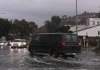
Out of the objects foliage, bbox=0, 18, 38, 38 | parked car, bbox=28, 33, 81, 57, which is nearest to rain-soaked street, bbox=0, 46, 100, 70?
parked car, bbox=28, 33, 81, 57

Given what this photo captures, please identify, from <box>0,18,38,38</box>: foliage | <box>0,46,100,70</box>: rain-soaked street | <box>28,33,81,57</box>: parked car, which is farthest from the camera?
<box>0,18,38,38</box>: foliage

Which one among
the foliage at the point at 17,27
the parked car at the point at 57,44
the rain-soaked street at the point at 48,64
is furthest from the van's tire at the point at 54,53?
the foliage at the point at 17,27

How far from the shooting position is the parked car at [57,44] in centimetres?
3009

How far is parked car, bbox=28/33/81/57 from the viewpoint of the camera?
30.1 m

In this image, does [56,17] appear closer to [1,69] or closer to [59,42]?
[59,42]

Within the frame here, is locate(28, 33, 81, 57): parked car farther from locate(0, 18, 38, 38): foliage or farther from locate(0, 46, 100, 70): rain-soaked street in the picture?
locate(0, 18, 38, 38): foliage

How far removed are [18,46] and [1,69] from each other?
146 feet

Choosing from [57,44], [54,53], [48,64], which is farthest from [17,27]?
[48,64]

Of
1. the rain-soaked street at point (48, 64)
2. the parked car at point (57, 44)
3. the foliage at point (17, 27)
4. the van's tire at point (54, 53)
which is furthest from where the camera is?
the foliage at point (17, 27)

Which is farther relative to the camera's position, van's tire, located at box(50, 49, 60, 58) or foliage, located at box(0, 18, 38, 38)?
foliage, located at box(0, 18, 38, 38)

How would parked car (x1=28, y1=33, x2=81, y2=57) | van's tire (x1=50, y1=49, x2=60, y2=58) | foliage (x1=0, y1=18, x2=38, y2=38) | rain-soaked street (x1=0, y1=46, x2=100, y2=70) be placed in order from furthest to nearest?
foliage (x1=0, y1=18, x2=38, y2=38) → van's tire (x1=50, y1=49, x2=60, y2=58) → parked car (x1=28, y1=33, x2=81, y2=57) → rain-soaked street (x1=0, y1=46, x2=100, y2=70)

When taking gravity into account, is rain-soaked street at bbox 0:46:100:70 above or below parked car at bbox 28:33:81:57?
below

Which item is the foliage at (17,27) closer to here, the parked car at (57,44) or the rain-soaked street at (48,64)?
the parked car at (57,44)

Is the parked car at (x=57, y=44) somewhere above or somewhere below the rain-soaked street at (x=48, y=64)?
above
